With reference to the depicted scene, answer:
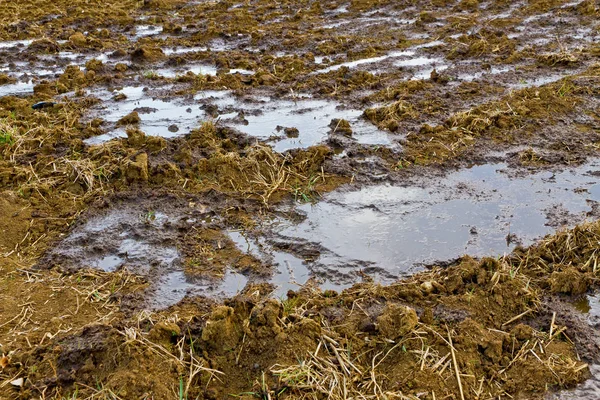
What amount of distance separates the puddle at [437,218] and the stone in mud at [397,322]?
2.64 feet

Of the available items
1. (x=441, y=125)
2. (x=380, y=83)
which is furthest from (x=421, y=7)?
(x=441, y=125)

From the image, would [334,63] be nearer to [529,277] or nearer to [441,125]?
[441,125]

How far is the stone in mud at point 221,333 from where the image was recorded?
3.40 m

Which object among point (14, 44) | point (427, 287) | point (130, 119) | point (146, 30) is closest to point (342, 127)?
point (130, 119)

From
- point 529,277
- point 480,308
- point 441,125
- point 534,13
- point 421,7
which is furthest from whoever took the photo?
point 421,7

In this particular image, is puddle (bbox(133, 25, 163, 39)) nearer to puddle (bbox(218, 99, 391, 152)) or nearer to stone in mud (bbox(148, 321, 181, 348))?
puddle (bbox(218, 99, 391, 152))

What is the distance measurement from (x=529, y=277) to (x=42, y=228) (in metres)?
3.99

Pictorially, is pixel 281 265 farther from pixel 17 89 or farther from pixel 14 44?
pixel 14 44

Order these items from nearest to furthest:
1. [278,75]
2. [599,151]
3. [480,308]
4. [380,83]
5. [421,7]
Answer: [480,308] < [599,151] < [380,83] < [278,75] < [421,7]

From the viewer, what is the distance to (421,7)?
12.1 metres

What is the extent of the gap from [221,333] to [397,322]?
1066 mm

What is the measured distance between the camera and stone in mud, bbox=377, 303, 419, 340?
11.3 ft

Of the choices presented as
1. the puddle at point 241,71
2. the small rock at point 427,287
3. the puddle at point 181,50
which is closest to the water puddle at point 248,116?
the puddle at point 241,71

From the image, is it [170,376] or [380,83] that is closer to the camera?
[170,376]
